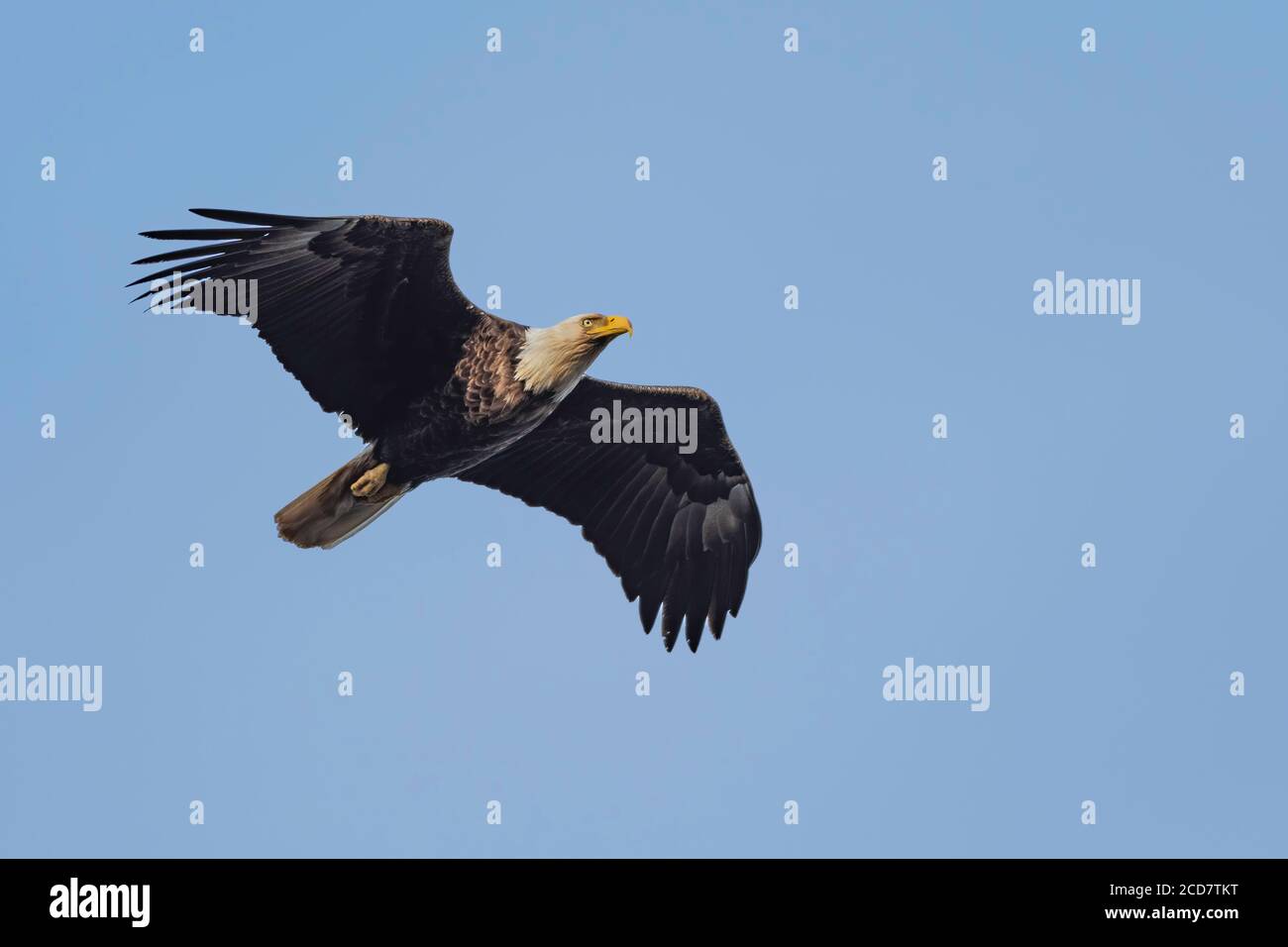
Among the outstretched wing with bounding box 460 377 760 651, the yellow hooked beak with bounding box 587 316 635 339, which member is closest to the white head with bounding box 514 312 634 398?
the yellow hooked beak with bounding box 587 316 635 339

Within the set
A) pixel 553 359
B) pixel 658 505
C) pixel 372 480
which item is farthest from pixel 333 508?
pixel 658 505

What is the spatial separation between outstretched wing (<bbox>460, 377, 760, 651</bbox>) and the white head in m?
1.93

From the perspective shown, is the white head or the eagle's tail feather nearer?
the white head

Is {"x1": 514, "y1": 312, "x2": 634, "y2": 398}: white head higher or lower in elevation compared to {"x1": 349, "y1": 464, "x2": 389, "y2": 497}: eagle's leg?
higher

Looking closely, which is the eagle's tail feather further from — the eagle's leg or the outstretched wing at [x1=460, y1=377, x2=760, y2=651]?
the outstretched wing at [x1=460, y1=377, x2=760, y2=651]

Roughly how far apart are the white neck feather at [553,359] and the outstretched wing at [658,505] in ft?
6.33

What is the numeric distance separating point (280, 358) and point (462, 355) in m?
1.49

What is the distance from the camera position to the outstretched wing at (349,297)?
15.5 meters

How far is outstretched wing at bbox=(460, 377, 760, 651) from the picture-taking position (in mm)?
17828

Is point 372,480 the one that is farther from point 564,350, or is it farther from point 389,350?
→ point 564,350

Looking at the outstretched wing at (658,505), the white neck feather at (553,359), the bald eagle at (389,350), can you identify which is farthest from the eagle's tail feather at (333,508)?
the white neck feather at (553,359)

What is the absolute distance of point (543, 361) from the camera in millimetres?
15695
